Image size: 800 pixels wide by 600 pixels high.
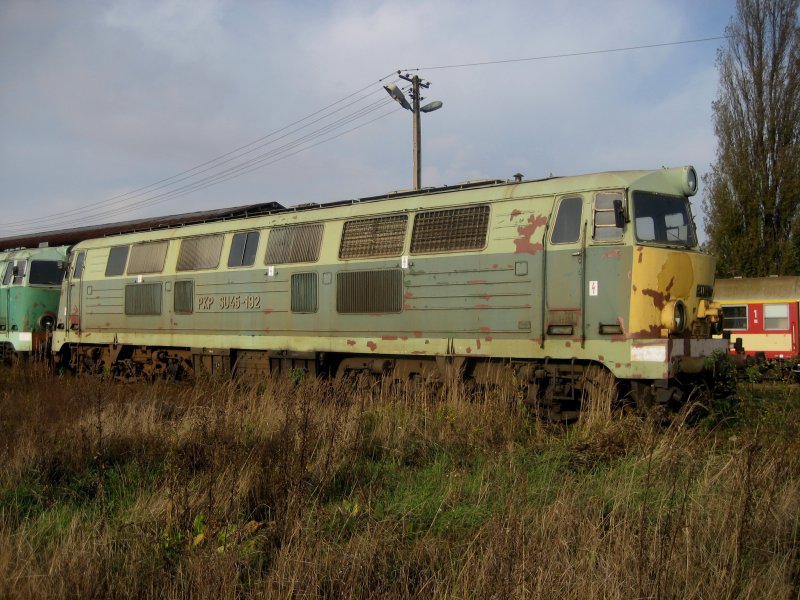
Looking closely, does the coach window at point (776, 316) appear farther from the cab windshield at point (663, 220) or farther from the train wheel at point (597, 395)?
the train wheel at point (597, 395)

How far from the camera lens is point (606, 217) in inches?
328

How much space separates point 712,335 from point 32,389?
31.8ft

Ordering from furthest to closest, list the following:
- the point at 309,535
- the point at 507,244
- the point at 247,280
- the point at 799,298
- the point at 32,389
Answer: the point at 799,298
the point at 247,280
the point at 32,389
the point at 507,244
the point at 309,535

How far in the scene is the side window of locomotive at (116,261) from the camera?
14.6 m

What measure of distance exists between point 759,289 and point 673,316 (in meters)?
14.9

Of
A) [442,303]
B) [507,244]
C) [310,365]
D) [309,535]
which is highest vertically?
[507,244]

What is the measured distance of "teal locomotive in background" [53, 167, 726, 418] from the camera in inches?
322

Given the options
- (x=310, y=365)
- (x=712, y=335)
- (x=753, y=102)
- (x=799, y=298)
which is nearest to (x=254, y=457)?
(x=310, y=365)

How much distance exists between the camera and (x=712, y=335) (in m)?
9.04

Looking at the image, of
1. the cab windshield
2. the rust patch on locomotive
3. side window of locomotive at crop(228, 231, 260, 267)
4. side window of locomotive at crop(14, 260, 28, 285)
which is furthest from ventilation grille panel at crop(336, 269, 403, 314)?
side window of locomotive at crop(14, 260, 28, 285)

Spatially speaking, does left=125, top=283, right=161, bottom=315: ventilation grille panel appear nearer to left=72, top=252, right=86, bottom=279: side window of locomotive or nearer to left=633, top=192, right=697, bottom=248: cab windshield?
left=72, top=252, right=86, bottom=279: side window of locomotive

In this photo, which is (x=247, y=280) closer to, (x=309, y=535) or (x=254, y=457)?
(x=254, y=457)

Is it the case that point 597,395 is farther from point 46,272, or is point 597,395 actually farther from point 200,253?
point 46,272

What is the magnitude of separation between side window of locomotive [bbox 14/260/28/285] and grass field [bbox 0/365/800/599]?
439 inches
